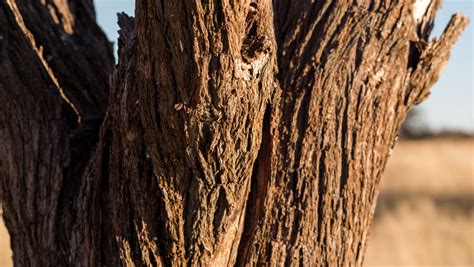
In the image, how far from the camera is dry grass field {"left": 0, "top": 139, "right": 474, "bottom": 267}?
8.79 m

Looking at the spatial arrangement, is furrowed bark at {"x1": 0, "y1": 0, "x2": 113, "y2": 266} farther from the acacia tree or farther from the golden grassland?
the golden grassland

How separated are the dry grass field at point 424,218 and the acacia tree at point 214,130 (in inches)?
161

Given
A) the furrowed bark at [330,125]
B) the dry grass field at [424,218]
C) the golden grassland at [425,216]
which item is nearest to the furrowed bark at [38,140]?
the furrowed bark at [330,125]

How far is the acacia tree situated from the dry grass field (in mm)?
4101

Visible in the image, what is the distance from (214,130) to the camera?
6.15 ft

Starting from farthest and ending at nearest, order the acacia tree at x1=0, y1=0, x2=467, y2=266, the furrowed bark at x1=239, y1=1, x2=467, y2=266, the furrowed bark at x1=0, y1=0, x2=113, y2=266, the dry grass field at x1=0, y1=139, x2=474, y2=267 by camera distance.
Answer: the dry grass field at x1=0, y1=139, x2=474, y2=267 → the furrowed bark at x1=0, y1=0, x2=113, y2=266 → the furrowed bark at x1=239, y1=1, x2=467, y2=266 → the acacia tree at x1=0, y1=0, x2=467, y2=266

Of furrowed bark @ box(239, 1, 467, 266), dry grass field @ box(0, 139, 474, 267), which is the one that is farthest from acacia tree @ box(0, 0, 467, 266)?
dry grass field @ box(0, 139, 474, 267)

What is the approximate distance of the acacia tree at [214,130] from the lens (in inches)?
73.0

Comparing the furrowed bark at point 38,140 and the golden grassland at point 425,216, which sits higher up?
the golden grassland at point 425,216

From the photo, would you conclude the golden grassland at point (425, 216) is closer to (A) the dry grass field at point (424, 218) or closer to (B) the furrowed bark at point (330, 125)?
(A) the dry grass field at point (424, 218)

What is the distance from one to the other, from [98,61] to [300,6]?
90 cm

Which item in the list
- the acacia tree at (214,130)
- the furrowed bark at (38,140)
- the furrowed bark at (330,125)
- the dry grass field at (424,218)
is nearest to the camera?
the acacia tree at (214,130)

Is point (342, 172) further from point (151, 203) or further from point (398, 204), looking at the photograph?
point (398, 204)

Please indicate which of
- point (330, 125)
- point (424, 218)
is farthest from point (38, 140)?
point (424, 218)
